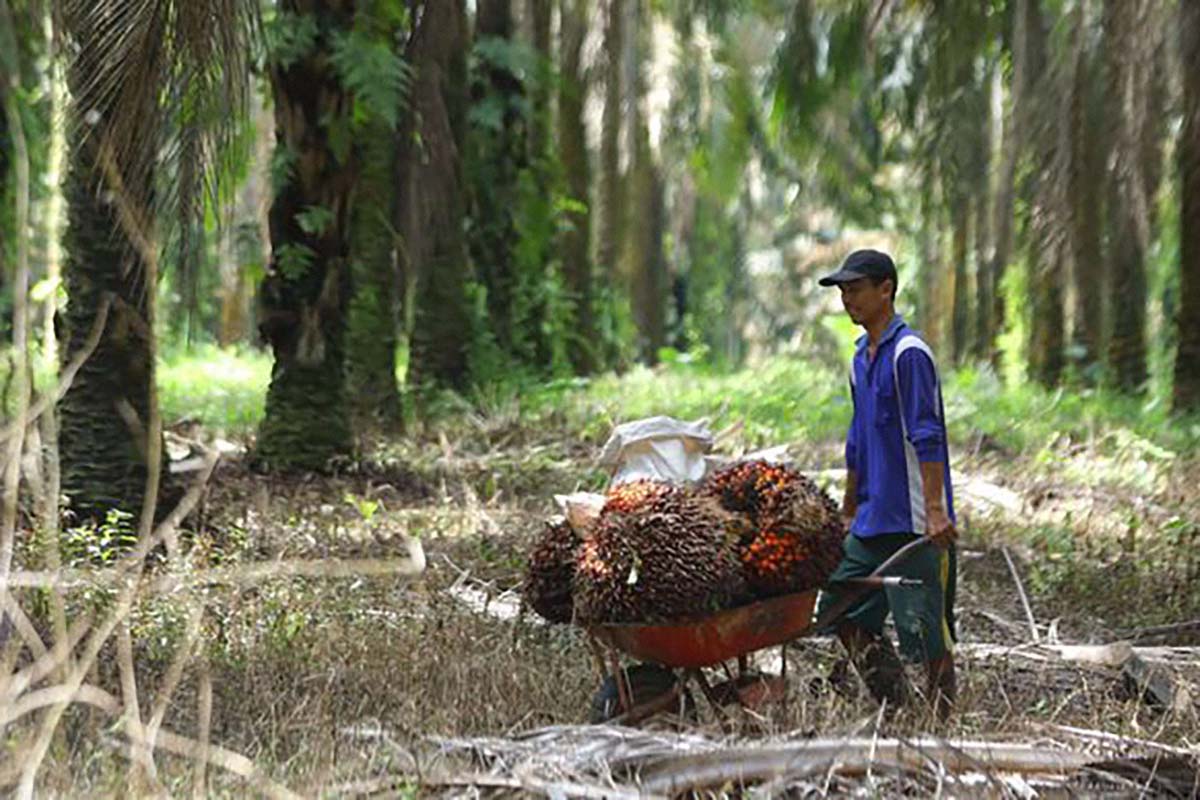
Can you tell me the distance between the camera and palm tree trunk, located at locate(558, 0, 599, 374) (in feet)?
60.5

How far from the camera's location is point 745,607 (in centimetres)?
505

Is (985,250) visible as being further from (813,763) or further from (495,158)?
(813,763)

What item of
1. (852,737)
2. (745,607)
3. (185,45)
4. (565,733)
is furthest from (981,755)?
(185,45)

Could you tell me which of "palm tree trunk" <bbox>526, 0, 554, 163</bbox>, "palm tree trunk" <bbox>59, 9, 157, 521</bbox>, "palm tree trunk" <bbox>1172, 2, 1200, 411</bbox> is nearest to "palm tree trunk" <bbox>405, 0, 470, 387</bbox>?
"palm tree trunk" <bbox>526, 0, 554, 163</bbox>

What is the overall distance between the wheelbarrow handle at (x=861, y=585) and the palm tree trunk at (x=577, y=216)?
493 inches

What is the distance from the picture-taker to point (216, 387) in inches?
712

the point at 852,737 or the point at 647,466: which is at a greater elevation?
the point at 647,466

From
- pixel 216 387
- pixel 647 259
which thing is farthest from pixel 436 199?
pixel 647 259

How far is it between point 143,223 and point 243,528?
6.45 ft

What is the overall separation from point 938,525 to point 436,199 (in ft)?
22.0

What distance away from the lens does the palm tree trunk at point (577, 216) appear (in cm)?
1844

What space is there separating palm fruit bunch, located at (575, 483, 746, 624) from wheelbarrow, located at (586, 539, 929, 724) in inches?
2.4

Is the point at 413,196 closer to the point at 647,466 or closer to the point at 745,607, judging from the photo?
the point at 647,466

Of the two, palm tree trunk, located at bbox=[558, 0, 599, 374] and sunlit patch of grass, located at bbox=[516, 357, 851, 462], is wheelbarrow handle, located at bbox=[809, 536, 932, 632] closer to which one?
sunlit patch of grass, located at bbox=[516, 357, 851, 462]
